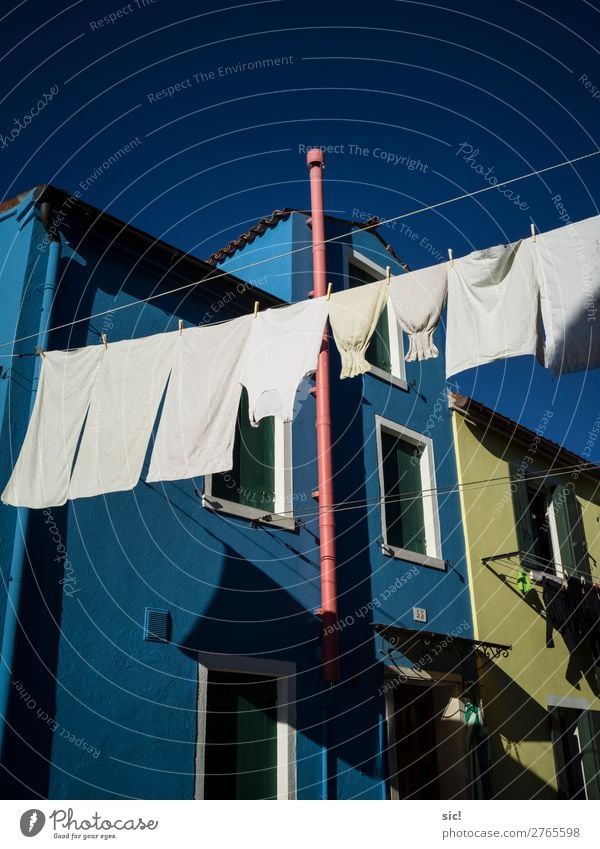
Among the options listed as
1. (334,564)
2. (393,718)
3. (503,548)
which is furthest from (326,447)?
(503,548)

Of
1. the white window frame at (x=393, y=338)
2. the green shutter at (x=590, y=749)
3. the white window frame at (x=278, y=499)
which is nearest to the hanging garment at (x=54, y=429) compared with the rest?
the white window frame at (x=278, y=499)

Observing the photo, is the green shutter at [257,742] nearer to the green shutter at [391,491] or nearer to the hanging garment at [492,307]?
the green shutter at [391,491]

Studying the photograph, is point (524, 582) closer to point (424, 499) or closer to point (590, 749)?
point (424, 499)

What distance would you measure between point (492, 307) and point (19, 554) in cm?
477

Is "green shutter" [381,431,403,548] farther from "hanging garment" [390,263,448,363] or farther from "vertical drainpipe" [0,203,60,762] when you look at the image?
"vertical drainpipe" [0,203,60,762]

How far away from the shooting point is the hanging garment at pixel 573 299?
6.49 m

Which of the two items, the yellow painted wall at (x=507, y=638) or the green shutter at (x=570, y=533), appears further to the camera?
the green shutter at (x=570, y=533)

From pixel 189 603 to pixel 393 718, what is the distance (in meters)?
3.44

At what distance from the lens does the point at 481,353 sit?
691 centimetres

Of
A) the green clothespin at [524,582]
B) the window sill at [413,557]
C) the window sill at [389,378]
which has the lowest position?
the green clothespin at [524,582]

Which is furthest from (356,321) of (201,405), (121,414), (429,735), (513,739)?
(513,739)

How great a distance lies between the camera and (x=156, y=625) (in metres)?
8.38

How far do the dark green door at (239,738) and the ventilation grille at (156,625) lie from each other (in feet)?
2.48
